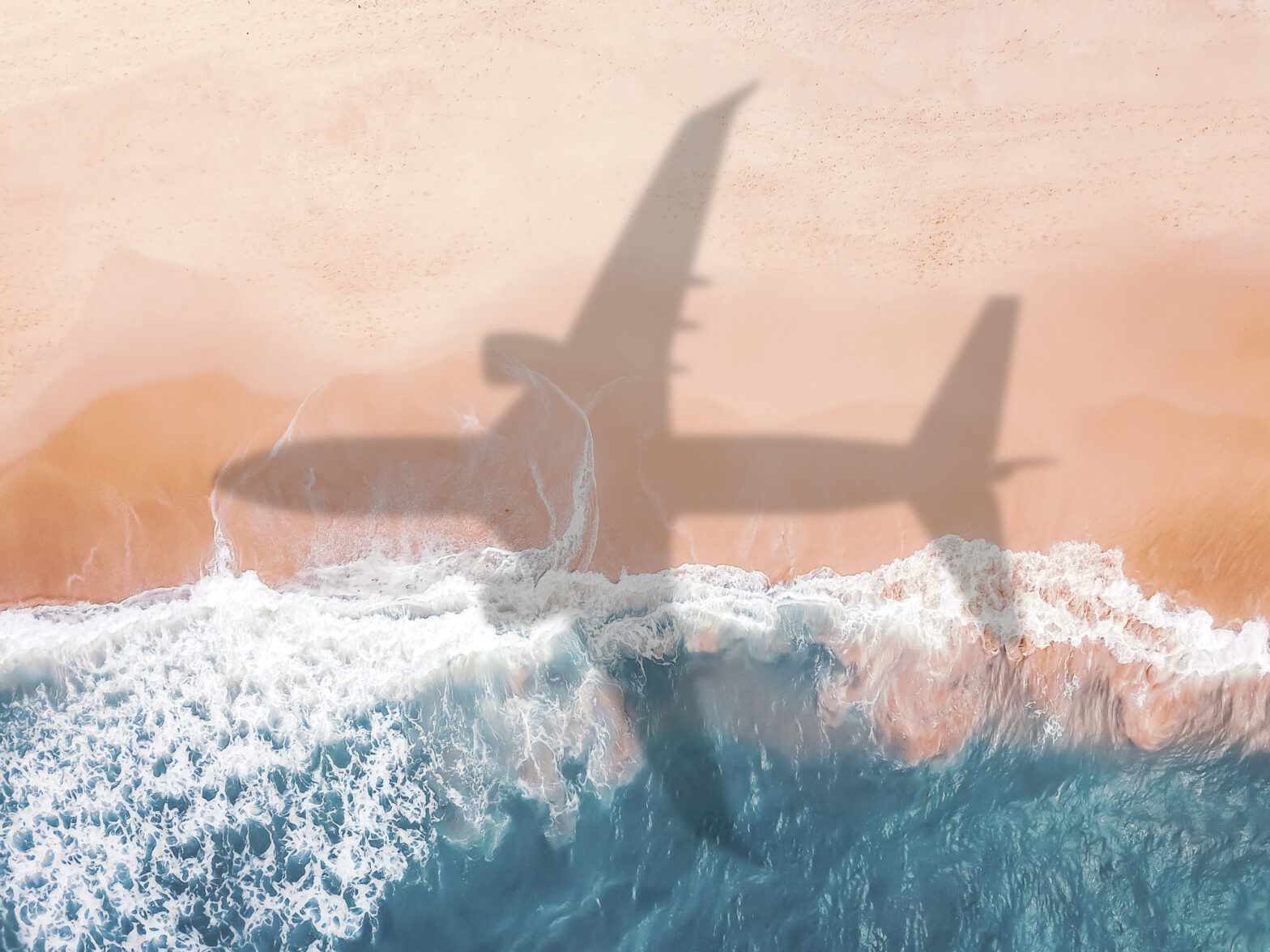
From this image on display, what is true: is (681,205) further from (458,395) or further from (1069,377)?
(1069,377)

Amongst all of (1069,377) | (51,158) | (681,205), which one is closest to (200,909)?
(51,158)

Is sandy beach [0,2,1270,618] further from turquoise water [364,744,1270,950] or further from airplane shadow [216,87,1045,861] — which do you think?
turquoise water [364,744,1270,950]

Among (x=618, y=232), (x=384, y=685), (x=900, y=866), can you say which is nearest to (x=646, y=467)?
(x=618, y=232)

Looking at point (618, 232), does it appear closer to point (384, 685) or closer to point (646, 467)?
point (646, 467)

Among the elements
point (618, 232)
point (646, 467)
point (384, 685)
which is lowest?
point (384, 685)

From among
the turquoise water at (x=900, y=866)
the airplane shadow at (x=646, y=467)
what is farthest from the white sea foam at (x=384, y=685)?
the turquoise water at (x=900, y=866)

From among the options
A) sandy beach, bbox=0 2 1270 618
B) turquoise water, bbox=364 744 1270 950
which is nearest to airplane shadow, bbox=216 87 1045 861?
sandy beach, bbox=0 2 1270 618

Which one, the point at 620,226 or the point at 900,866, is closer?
the point at 900,866

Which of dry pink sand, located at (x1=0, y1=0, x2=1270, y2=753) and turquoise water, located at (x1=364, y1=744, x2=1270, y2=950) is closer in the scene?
turquoise water, located at (x1=364, y1=744, x2=1270, y2=950)
